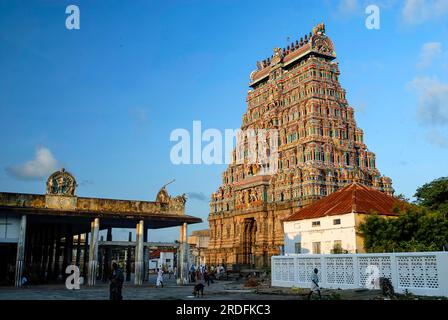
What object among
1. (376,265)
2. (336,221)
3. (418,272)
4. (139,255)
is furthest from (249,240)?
(418,272)

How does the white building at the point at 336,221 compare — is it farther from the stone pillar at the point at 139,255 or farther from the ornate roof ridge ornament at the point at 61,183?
the ornate roof ridge ornament at the point at 61,183

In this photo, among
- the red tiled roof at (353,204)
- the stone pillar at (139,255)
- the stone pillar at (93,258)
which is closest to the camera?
the stone pillar at (93,258)

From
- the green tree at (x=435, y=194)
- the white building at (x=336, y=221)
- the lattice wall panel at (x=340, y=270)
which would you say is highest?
the green tree at (x=435, y=194)

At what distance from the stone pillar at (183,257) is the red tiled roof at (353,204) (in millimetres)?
11575

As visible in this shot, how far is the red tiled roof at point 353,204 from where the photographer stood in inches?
1497

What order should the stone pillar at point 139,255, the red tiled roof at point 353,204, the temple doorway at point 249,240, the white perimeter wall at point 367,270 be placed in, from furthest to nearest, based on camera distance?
1. the temple doorway at point 249,240
2. the red tiled roof at point 353,204
3. the stone pillar at point 139,255
4. the white perimeter wall at point 367,270

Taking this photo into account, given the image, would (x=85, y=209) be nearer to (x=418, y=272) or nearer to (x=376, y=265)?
(x=376, y=265)

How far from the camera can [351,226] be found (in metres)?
37.3

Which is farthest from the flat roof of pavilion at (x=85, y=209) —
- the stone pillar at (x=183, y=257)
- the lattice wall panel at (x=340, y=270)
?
the lattice wall panel at (x=340, y=270)

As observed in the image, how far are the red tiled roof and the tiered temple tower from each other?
18.2 meters

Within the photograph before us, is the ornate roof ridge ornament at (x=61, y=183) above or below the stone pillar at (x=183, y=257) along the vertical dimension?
above

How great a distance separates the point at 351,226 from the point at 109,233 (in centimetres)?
2263

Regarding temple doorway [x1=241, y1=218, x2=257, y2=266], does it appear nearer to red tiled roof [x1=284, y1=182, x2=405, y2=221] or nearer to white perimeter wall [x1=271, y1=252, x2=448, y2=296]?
red tiled roof [x1=284, y1=182, x2=405, y2=221]

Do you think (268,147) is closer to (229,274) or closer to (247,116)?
(247,116)
